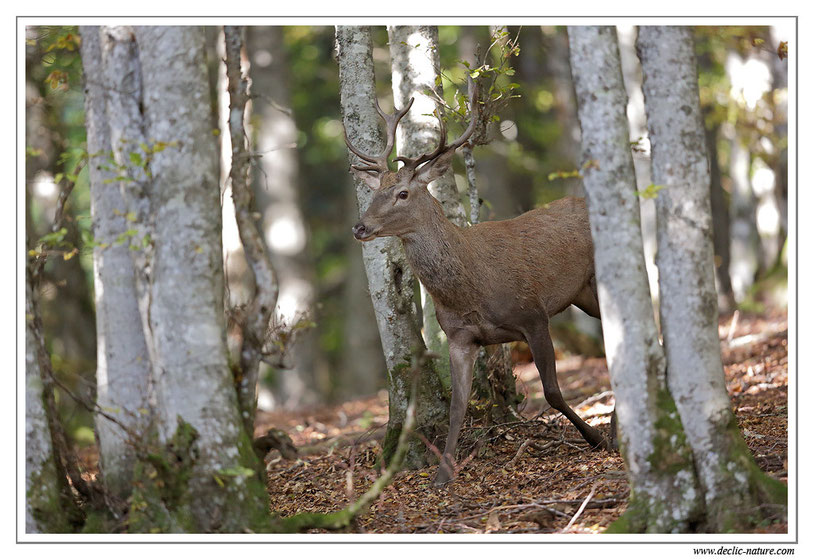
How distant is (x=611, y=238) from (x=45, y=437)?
3529mm

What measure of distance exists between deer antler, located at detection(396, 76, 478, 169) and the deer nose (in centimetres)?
62

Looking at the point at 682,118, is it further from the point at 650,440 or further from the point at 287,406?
the point at 287,406

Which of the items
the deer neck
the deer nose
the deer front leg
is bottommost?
the deer front leg

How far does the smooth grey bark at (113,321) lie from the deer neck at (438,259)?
2.58 meters

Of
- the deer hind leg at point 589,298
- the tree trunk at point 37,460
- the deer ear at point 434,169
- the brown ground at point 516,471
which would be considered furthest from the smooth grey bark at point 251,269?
the deer hind leg at point 589,298

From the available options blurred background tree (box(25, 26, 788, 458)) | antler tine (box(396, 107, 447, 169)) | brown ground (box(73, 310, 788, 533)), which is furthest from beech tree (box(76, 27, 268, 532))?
blurred background tree (box(25, 26, 788, 458))

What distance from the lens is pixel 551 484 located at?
22.1 feet

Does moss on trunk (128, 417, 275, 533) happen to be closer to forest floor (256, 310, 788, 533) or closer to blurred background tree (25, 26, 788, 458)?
forest floor (256, 310, 788, 533)

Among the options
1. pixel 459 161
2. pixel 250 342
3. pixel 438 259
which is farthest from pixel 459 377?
pixel 459 161

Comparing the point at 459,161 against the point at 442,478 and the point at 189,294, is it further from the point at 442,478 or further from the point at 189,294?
the point at 189,294

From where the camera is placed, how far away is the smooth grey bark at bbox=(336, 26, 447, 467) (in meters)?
7.79

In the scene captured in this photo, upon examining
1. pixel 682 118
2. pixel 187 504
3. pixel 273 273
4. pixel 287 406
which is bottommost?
pixel 287 406
